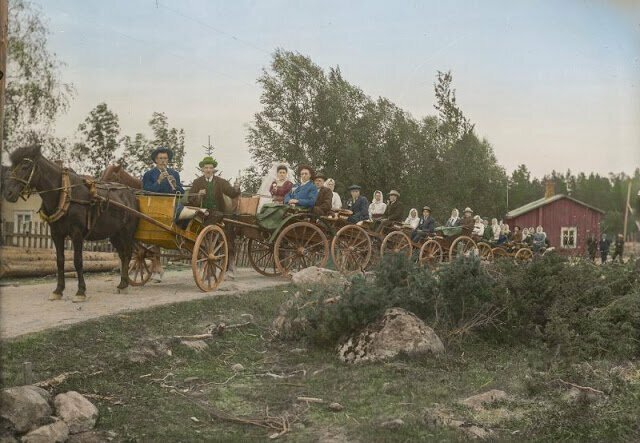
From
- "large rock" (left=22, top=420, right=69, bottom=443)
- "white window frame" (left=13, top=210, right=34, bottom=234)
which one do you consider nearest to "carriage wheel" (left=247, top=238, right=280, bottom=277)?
"white window frame" (left=13, top=210, right=34, bottom=234)

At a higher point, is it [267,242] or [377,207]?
[377,207]

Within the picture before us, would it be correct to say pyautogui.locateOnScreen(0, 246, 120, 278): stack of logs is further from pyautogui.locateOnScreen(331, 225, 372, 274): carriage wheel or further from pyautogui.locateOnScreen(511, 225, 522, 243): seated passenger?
pyautogui.locateOnScreen(511, 225, 522, 243): seated passenger

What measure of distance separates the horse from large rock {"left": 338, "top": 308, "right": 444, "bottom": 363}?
370 cm

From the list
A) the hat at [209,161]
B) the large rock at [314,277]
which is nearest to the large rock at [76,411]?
the large rock at [314,277]

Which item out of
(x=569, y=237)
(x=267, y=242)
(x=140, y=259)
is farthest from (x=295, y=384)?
(x=569, y=237)

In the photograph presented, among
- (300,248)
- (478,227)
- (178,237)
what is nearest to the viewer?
(178,237)

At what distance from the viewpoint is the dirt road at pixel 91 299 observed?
7.34 meters

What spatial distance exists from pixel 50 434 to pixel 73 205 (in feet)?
15.0

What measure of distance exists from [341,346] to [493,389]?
198cm

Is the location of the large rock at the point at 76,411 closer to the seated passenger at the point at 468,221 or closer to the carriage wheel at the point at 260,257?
the carriage wheel at the point at 260,257

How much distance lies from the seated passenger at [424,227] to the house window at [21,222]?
9093mm

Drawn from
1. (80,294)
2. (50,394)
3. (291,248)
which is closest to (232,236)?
(291,248)

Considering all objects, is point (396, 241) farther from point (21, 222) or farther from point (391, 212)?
point (21, 222)

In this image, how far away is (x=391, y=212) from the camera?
14.1 m
